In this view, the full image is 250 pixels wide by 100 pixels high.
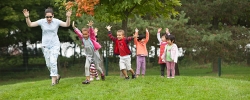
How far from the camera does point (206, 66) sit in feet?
106

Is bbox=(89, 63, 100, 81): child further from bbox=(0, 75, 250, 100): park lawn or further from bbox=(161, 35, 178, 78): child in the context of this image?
bbox=(161, 35, 178, 78): child

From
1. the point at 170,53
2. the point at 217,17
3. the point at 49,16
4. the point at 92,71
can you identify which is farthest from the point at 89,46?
the point at 217,17

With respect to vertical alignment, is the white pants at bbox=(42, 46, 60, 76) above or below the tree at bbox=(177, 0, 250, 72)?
below

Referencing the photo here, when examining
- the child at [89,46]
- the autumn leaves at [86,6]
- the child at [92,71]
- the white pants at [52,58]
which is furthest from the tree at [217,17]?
the white pants at [52,58]

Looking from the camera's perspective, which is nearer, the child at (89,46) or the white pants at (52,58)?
the white pants at (52,58)

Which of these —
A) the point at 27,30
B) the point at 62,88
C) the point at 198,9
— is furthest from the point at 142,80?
the point at 27,30

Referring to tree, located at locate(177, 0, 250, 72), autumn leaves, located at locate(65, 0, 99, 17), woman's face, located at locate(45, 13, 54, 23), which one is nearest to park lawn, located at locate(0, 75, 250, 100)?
woman's face, located at locate(45, 13, 54, 23)

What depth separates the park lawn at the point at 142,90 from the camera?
417 inches

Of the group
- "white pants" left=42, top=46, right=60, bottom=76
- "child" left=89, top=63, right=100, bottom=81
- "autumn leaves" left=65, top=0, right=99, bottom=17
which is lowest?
"child" left=89, top=63, right=100, bottom=81

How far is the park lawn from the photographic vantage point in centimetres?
1060

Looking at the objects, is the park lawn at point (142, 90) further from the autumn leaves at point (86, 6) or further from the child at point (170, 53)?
the autumn leaves at point (86, 6)

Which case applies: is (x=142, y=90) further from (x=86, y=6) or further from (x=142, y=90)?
(x=86, y=6)

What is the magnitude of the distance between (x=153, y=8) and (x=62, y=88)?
462 centimetres

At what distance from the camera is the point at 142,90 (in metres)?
11.1
